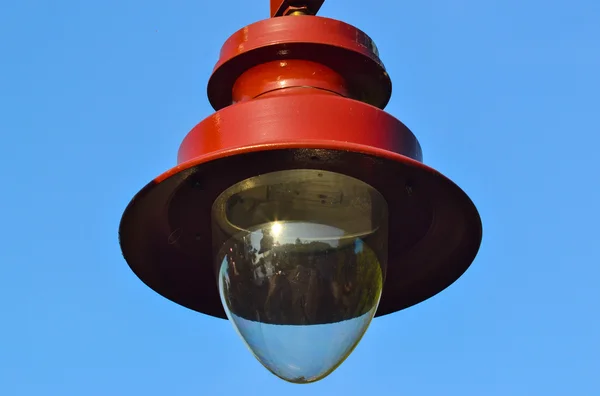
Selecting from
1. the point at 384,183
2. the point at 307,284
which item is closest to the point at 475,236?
the point at 384,183

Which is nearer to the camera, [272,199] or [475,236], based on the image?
[272,199]

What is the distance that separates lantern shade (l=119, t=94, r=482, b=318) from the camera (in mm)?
2389

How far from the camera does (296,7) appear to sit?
293 cm

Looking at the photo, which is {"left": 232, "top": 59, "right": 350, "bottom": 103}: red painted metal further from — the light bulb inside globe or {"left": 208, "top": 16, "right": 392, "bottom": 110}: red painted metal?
the light bulb inside globe

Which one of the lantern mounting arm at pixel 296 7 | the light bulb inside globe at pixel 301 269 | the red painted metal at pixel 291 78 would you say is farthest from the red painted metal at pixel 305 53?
the light bulb inside globe at pixel 301 269

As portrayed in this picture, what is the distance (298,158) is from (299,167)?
0.13ft

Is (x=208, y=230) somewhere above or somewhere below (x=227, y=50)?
below

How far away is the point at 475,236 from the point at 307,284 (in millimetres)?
515

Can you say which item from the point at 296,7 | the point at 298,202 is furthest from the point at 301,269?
the point at 296,7

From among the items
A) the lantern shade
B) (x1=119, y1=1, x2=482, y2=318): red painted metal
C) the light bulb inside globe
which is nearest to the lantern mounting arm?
(x1=119, y1=1, x2=482, y2=318): red painted metal

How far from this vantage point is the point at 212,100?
298 centimetres

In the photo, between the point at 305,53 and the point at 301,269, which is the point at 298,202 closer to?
the point at 301,269

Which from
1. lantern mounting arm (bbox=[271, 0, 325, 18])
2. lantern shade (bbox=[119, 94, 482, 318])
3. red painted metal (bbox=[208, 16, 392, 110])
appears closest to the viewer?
lantern shade (bbox=[119, 94, 482, 318])

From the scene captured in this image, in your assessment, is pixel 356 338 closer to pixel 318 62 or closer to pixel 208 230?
pixel 208 230
